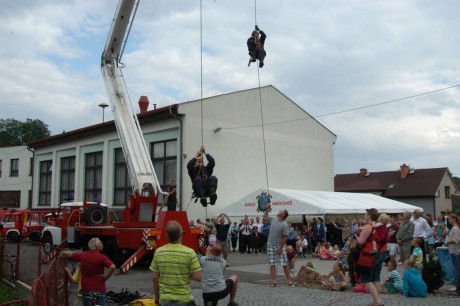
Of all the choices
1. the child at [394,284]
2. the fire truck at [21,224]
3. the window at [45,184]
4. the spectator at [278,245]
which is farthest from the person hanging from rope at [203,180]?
the window at [45,184]

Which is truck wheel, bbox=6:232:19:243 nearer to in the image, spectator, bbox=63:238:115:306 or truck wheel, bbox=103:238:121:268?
truck wheel, bbox=103:238:121:268

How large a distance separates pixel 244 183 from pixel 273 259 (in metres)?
17.1

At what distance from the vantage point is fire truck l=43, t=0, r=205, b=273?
15508mm

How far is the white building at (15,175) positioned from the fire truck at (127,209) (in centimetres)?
3677

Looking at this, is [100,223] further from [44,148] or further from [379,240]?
Result: [44,148]

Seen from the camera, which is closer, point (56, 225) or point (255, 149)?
point (56, 225)

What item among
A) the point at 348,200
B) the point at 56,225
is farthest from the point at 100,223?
the point at 348,200

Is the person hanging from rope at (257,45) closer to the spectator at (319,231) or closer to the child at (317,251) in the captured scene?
the child at (317,251)

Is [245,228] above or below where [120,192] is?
below

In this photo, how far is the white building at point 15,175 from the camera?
177 feet

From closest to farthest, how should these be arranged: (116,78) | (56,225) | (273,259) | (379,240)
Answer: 1. (379,240)
2. (273,259)
3. (116,78)
4. (56,225)

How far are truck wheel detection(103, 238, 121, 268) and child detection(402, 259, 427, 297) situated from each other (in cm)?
939

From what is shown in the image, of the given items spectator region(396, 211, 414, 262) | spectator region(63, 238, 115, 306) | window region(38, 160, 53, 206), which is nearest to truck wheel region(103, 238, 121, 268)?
spectator region(396, 211, 414, 262)

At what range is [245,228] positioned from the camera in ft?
81.1
